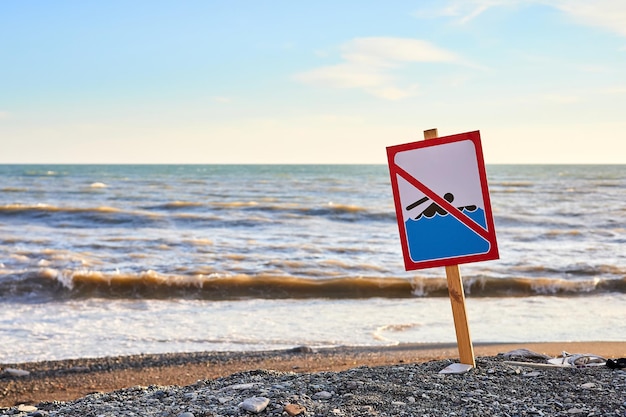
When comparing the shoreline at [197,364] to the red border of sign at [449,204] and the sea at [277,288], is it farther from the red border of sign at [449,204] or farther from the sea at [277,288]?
the red border of sign at [449,204]

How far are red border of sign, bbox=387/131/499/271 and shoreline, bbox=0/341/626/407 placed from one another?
1.97 metres

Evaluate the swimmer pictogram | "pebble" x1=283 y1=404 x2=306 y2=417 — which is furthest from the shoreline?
"pebble" x1=283 y1=404 x2=306 y2=417

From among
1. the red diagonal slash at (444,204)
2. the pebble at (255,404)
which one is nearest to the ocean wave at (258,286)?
the red diagonal slash at (444,204)

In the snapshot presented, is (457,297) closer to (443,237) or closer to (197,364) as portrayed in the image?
(443,237)

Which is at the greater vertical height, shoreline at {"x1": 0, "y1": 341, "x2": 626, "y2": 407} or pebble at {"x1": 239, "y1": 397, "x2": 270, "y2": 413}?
pebble at {"x1": 239, "y1": 397, "x2": 270, "y2": 413}

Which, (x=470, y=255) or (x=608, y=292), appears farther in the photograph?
(x=608, y=292)

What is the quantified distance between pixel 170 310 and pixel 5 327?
2.22m

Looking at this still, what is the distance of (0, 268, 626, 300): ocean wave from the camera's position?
1098cm

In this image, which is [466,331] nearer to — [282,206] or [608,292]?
[608,292]

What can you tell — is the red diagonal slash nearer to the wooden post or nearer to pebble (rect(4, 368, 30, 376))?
the wooden post

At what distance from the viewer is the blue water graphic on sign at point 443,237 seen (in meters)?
4.54

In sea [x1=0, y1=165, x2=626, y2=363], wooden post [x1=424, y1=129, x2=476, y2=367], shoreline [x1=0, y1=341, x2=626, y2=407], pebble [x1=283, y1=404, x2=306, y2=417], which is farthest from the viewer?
sea [x1=0, y1=165, x2=626, y2=363]

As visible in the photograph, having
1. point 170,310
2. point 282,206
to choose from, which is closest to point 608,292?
point 170,310

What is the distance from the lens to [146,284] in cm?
1148
